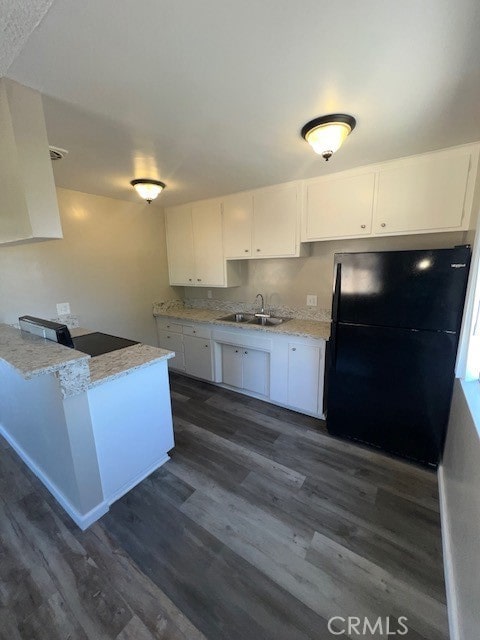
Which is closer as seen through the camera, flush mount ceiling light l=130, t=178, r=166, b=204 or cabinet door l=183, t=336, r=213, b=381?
flush mount ceiling light l=130, t=178, r=166, b=204

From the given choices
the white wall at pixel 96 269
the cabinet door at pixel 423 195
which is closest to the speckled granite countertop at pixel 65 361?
the white wall at pixel 96 269

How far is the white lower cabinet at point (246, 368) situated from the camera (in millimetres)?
2891

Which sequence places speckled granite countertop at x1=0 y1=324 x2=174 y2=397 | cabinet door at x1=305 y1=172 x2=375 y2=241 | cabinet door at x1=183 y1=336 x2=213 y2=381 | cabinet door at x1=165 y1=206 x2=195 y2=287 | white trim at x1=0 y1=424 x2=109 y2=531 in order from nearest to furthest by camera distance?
speckled granite countertop at x1=0 y1=324 x2=174 y2=397 < white trim at x1=0 y1=424 x2=109 y2=531 < cabinet door at x1=305 y1=172 x2=375 y2=241 < cabinet door at x1=183 y1=336 x2=213 y2=381 < cabinet door at x1=165 y1=206 x2=195 y2=287

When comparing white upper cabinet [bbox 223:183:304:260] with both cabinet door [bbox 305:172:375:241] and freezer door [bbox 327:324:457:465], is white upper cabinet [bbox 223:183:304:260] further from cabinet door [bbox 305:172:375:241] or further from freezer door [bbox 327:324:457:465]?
freezer door [bbox 327:324:457:465]

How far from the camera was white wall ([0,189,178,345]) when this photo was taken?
236cm

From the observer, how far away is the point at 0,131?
4.02ft

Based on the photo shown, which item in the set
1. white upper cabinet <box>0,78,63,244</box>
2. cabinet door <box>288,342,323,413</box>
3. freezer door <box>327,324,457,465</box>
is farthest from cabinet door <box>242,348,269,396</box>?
white upper cabinet <box>0,78,63,244</box>

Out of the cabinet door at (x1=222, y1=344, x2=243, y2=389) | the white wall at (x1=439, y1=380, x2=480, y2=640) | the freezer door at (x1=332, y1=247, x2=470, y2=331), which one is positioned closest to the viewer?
the white wall at (x1=439, y1=380, x2=480, y2=640)

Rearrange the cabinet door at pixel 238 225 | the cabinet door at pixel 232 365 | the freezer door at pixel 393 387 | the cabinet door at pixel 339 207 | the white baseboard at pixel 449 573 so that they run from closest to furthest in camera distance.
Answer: the white baseboard at pixel 449 573, the freezer door at pixel 393 387, the cabinet door at pixel 339 207, the cabinet door at pixel 238 225, the cabinet door at pixel 232 365

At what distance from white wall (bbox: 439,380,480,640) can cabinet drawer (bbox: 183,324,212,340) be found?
2319 mm

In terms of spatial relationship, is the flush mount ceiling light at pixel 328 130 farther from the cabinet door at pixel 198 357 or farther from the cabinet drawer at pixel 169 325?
the cabinet drawer at pixel 169 325

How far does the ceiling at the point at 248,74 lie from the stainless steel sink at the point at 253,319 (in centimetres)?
170

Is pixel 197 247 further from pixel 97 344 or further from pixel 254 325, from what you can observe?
pixel 97 344

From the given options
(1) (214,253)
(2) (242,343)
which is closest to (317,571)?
(2) (242,343)
